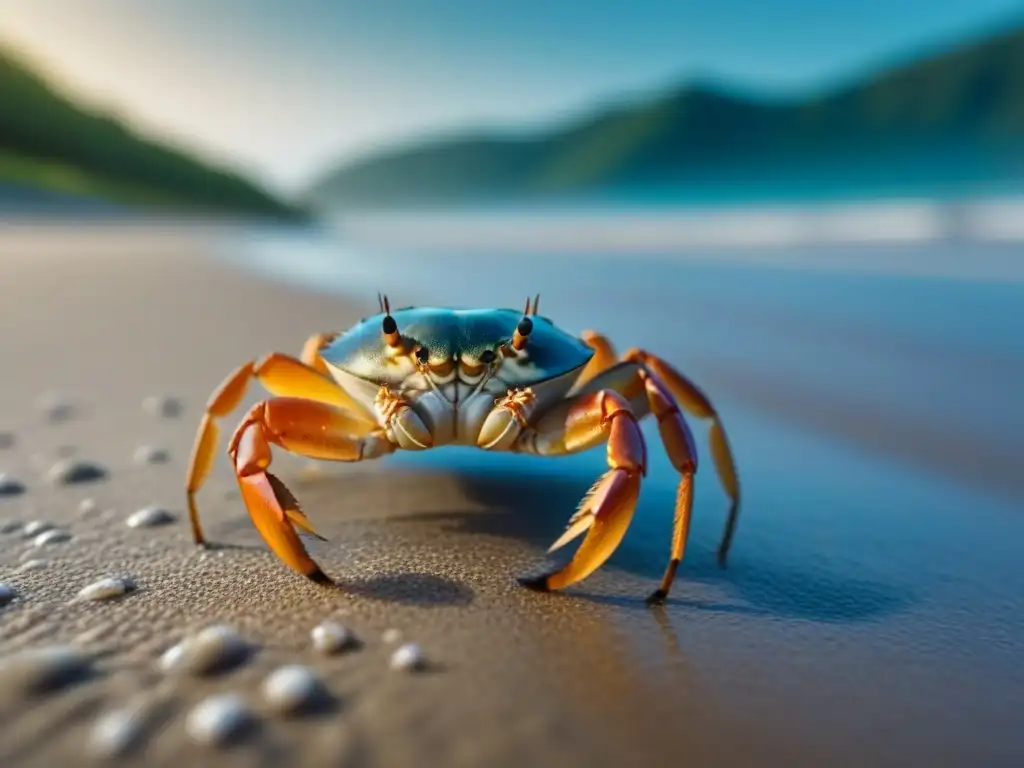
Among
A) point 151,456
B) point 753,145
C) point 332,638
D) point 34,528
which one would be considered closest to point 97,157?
point 151,456

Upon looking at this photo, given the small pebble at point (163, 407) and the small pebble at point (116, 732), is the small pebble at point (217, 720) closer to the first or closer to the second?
the small pebble at point (116, 732)

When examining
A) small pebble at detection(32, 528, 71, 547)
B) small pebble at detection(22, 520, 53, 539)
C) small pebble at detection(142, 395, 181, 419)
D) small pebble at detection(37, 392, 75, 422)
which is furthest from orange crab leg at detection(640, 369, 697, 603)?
small pebble at detection(37, 392, 75, 422)

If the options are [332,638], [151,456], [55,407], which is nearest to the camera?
[332,638]

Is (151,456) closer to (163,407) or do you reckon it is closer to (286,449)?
(163,407)

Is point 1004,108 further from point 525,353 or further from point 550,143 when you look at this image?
point 525,353

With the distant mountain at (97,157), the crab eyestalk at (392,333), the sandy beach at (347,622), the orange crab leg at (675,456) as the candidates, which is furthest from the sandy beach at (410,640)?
the distant mountain at (97,157)

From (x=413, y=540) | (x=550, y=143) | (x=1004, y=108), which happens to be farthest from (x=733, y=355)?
(x=550, y=143)

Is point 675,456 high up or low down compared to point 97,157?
down
